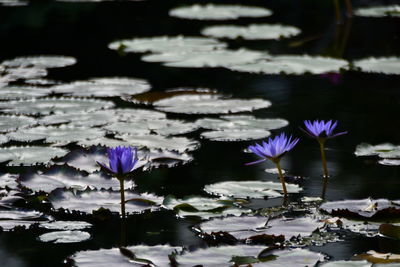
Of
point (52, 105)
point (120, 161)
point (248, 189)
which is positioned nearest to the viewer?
point (120, 161)

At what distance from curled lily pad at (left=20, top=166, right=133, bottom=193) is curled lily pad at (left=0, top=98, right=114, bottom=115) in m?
0.67

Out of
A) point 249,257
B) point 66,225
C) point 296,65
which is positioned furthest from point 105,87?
point 249,257

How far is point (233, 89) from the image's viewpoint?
2.98 m

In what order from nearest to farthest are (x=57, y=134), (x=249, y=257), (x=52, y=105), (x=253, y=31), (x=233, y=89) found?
1. (x=249, y=257)
2. (x=57, y=134)
3. (x=52, y=105)
4. (x=233, y=89)
5. (x=253, y=31)

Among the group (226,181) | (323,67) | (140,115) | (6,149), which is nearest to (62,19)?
(323,67)

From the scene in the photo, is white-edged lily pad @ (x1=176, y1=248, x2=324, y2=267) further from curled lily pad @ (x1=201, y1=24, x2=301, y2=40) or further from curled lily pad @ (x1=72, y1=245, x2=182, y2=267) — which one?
curled lily pad @ (x1=201, y1=24, x2=301, y2=40)

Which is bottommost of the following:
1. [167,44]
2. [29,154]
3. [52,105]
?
[29,154]

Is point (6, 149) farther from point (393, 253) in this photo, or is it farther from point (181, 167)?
point (393, 253)

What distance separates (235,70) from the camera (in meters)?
3.28

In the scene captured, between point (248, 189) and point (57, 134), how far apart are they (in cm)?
68

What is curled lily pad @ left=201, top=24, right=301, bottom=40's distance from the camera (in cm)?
401

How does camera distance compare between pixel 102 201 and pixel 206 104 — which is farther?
pixel 206 104

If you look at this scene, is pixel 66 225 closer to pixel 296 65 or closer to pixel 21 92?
pixel 21 92

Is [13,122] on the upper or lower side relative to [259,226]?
upper
